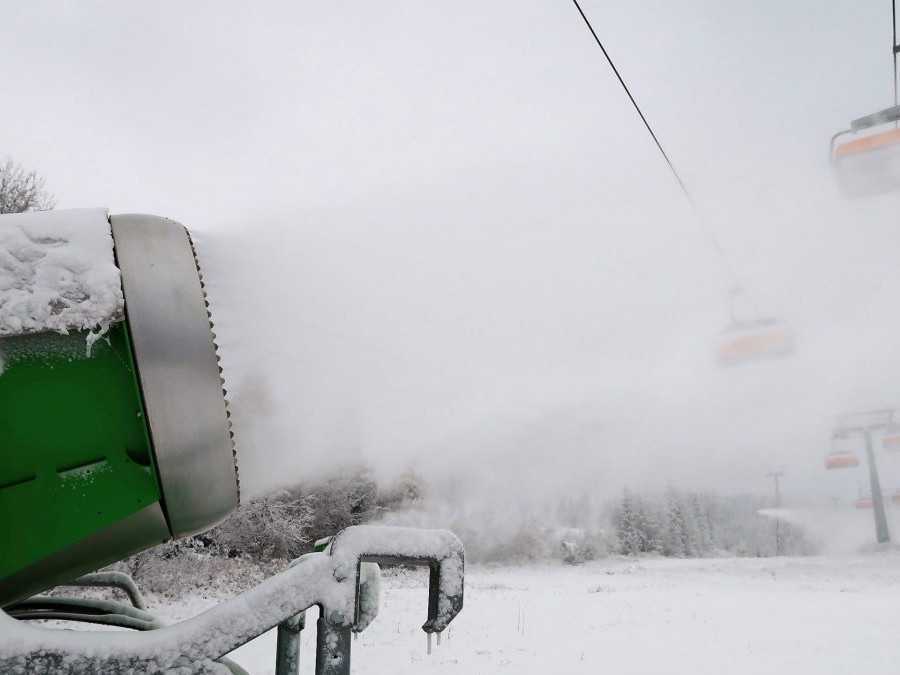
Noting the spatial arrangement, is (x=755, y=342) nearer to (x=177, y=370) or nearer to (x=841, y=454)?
(x=177, y=370)

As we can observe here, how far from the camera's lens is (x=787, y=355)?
30.4 feet

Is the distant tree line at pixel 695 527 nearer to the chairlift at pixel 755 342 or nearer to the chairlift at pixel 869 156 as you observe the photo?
the chairlift at pixel 755 342

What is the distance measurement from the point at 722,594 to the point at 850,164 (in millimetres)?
11288

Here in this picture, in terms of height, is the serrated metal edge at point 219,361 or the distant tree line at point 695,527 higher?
the serrated metal edge at point 219,361

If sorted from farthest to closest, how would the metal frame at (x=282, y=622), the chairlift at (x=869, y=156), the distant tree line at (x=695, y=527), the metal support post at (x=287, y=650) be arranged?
the distant tree line at (x=695, y=527), the chairlift at (x=869, y=156), the metal support post at (x=287, y=650), the metal frame at (x=282, y=622)

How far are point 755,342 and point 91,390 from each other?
31.7 ft

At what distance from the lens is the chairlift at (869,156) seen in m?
5.62

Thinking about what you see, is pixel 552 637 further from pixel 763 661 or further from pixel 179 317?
pixel 179 317

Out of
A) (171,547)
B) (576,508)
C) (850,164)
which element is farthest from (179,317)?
(576,508)

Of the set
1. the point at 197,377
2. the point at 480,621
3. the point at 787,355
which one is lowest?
the point at 480,621

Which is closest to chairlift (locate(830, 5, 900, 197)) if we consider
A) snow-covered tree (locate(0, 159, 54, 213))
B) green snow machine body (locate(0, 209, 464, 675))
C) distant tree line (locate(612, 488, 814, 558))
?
green snow machine body (locate(0, 209, 464, 675))

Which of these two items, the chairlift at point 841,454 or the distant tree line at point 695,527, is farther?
the distant tree line at point 695,527

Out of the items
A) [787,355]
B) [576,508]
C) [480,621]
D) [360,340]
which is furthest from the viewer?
[576,508]

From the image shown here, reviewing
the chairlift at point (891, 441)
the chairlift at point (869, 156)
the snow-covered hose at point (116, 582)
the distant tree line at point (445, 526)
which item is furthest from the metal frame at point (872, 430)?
the snow-covered hose at point (116, 582)
